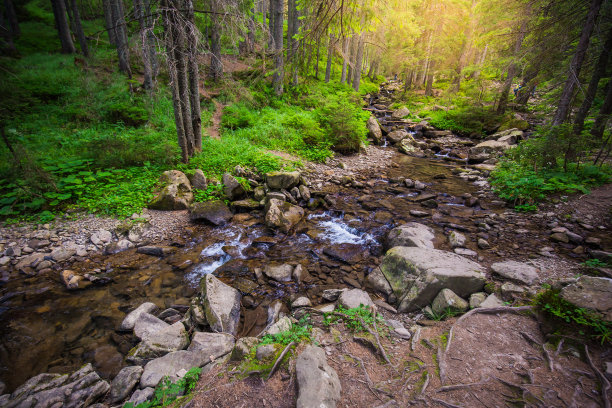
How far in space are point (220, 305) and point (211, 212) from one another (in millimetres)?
3947

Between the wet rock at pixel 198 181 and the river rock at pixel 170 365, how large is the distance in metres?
5.97

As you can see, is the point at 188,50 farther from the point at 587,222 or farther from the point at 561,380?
the point at 587,222

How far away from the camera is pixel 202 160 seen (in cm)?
946

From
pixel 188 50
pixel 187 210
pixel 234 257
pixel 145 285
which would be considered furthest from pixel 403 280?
pixel 188 50

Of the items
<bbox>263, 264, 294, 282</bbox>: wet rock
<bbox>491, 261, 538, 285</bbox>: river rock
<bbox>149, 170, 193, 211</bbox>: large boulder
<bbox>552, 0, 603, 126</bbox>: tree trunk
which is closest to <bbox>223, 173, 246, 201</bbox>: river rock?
<bbox>149, 170, 193, 211</bbox>: large boulder

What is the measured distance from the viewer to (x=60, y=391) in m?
3.15

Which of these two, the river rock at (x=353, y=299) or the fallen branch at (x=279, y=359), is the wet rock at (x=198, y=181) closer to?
the river rock at (x=353, y=299)

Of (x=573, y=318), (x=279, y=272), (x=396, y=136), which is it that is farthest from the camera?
(x=396, y=136)

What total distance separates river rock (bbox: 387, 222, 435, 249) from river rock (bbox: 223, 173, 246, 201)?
533 centimetres

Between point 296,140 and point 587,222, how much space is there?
1114 centimetres

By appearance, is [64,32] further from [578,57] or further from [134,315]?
[578,57]

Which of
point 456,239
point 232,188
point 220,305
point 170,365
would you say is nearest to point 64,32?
point 232,188

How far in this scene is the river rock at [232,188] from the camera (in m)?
8.55

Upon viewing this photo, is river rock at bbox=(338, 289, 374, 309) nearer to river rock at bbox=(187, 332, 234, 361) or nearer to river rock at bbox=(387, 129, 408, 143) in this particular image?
river rock at bbox=(187, 332, 234, 361)
